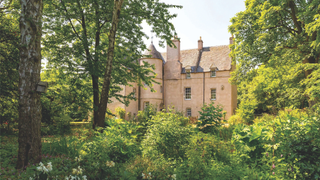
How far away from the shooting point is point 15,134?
10195 millimetres

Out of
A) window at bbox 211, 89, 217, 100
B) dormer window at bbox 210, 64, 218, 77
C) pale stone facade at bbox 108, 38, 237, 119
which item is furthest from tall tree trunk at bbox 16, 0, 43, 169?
window at bbox 211, 89, 217, 100

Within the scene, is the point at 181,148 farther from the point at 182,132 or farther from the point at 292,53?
the point at 292,53

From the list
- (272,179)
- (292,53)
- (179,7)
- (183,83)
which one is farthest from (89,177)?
(183,83)

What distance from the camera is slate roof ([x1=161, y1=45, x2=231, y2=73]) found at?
85.1 feet

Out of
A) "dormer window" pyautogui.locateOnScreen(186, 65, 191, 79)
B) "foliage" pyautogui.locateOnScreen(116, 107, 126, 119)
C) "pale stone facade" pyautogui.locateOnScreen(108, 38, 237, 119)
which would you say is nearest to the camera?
"foliage" pyautogui.locateOnScreen(116, 107, 126, 119)

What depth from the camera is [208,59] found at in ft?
89.7

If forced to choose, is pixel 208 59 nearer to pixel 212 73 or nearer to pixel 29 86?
pixel 212 73

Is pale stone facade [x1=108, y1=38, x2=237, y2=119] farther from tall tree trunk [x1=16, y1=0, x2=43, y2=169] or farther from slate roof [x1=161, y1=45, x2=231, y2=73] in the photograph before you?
tall tree trunk [x1=16, y1=0, x2=43, y2=169]

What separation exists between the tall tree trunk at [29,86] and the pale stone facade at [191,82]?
1962 centimetres

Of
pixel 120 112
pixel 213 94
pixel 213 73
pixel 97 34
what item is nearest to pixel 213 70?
pixel 213 73

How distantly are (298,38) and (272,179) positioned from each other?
471 inches

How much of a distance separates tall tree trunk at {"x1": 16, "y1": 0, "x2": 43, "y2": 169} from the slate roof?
23.8 meters

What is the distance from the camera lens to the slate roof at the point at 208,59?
85.1 ft

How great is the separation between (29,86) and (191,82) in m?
24.0
